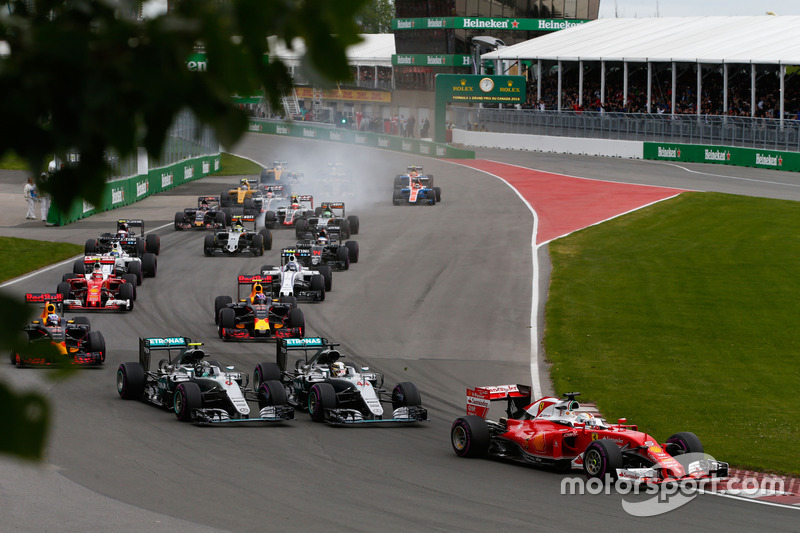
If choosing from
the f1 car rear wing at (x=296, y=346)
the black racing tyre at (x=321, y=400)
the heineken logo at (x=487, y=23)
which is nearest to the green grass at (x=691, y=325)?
the f1 car rear wing at (x=296, y=346)

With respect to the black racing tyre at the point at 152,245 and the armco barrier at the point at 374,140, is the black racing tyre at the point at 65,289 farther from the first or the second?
the armco barrier at the point at 374,140

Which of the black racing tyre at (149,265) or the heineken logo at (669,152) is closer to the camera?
the black racing tyre at (149,265)

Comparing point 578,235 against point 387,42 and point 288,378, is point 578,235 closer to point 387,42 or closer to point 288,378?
point 288,378

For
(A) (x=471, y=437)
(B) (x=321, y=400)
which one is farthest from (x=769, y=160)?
(A) (x=471, y=437)

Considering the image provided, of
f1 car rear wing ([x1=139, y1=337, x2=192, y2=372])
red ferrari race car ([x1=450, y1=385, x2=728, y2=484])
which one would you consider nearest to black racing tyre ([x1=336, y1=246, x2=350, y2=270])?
f1 car rear wing ([x1=139, y1=337, x2=192, y2=372])

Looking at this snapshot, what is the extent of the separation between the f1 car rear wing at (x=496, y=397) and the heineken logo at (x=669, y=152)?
50.0 meters

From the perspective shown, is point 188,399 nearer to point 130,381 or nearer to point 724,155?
point 130,381

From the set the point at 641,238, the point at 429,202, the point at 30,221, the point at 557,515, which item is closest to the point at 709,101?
the point at 429,202

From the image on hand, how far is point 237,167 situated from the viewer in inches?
2849

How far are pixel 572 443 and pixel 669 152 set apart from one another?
52.3 metres

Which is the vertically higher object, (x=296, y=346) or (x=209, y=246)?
(x=209, y=246)

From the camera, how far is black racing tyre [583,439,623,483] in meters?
15.0

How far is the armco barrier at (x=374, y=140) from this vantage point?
74312 mm

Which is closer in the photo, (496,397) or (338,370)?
(496,397)
